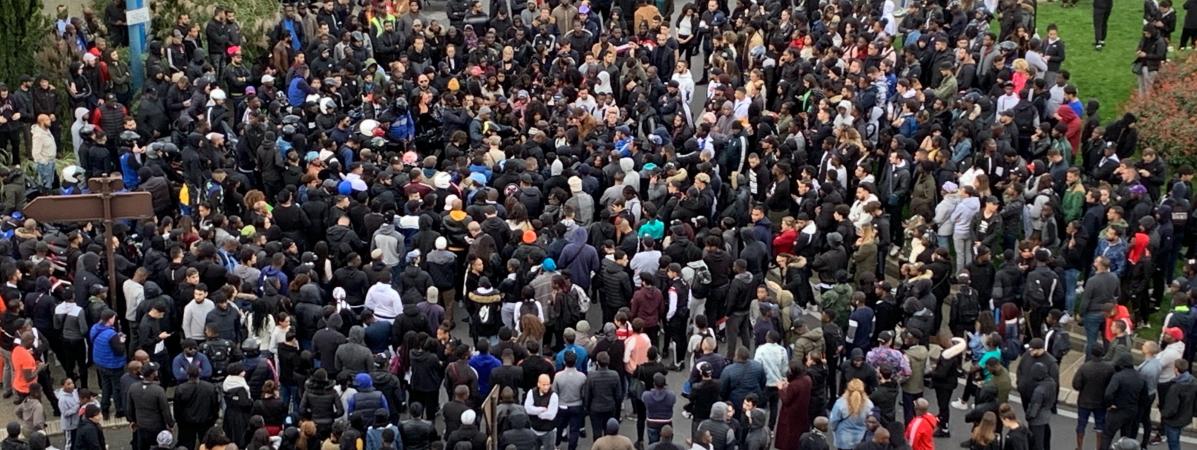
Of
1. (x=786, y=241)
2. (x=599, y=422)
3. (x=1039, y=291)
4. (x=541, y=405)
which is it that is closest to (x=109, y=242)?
(x=541, y=405)

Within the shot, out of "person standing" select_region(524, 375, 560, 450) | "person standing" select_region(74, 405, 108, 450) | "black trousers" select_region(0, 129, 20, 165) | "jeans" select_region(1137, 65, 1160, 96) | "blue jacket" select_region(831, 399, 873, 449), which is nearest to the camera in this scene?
"person standing" select_region(74, 405, 108, 450)

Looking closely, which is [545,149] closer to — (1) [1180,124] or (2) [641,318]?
(2) [641,318]

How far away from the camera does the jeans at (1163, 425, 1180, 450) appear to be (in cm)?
1864

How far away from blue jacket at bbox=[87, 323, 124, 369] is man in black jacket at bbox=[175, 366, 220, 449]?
4.40 feet

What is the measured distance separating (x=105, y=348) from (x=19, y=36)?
10951mm

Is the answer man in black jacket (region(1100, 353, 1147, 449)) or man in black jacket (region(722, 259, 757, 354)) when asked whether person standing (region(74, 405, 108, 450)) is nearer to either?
man in black jacket (region(722, 259, 757, 354))

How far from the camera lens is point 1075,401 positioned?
20.6m

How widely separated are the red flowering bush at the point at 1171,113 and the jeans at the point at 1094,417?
319 inches

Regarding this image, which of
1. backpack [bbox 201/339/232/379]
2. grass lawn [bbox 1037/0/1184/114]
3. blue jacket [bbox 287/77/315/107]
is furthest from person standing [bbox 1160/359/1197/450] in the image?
blue jacket [bbox 287/77/315/107]

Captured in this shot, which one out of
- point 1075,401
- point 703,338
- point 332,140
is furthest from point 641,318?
point 332,140

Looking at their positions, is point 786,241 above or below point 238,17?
below

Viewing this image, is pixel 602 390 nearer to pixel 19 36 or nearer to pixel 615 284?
pixel 615 284

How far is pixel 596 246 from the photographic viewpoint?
2164 cm

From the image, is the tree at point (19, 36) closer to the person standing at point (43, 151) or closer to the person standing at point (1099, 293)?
the person standing at point (43, 151)
